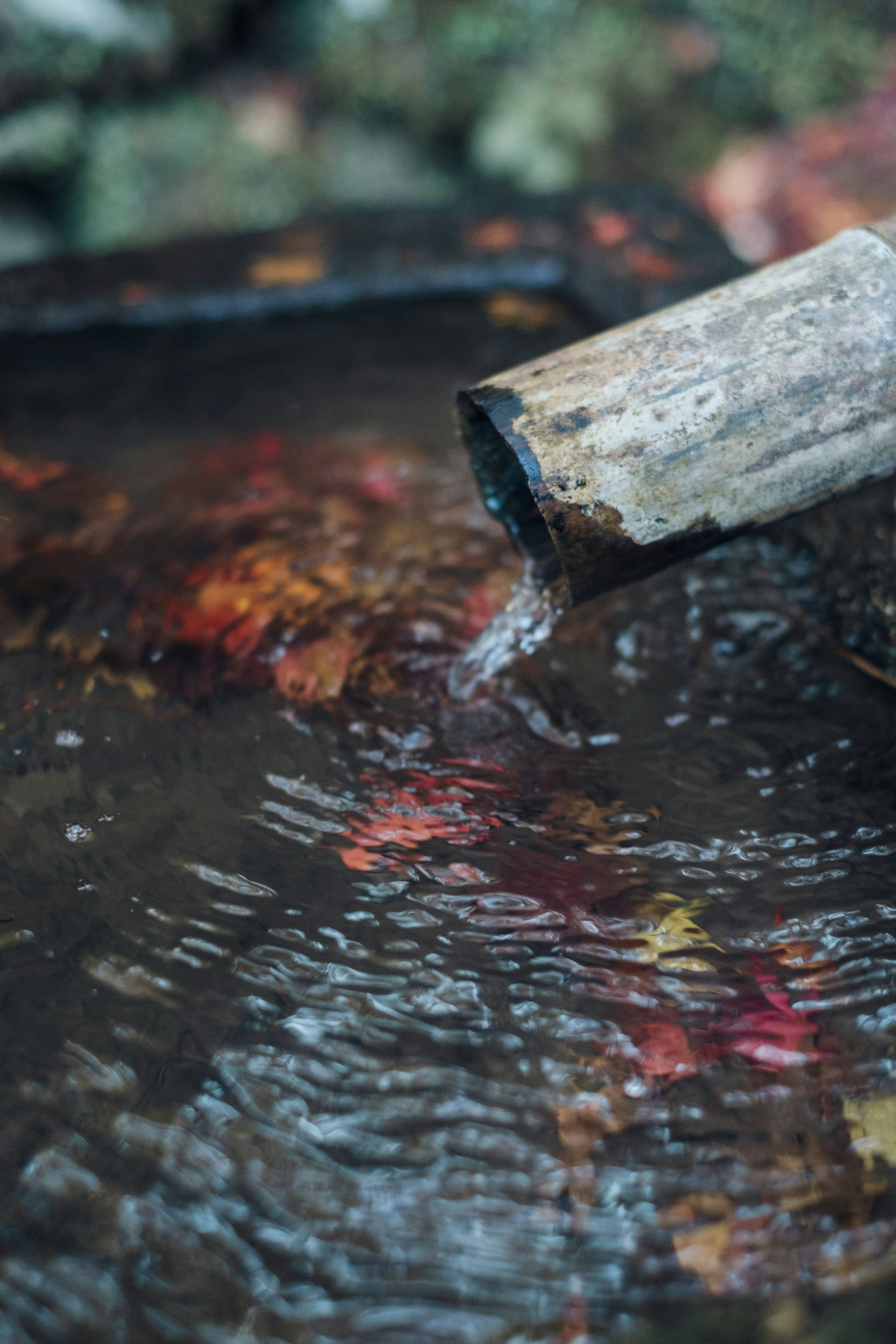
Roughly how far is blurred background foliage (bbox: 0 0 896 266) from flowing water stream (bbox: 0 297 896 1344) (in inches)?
150

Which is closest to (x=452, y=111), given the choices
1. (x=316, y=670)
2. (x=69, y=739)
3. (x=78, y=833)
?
(x=316, y=670)

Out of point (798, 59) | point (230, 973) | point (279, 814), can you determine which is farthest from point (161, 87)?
point (230, 973)

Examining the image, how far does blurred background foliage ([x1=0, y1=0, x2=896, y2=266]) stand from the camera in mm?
5426

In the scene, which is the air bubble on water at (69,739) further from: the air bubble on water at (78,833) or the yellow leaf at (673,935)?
the yellow leaf at (673,935)

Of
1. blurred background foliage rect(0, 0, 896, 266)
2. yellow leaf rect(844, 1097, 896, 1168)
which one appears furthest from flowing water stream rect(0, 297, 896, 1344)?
blurred background foliage rect(0, 0, 896, 266)

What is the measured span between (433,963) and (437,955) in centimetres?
2

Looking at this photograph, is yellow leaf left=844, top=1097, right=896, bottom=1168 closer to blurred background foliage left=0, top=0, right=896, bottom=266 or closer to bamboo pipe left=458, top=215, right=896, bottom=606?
bamboo pipe left=458, top=215, right=896, bottom=606

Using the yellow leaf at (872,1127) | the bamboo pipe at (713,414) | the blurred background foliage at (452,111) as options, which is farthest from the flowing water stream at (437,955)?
the blurred background foliage at (452,111)

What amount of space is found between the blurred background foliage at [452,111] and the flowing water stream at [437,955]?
12.5 feet

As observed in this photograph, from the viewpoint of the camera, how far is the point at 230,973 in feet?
5.36

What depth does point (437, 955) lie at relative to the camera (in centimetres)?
167

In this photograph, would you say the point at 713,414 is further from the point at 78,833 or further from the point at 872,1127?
the point at 78,833

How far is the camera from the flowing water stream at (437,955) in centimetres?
129

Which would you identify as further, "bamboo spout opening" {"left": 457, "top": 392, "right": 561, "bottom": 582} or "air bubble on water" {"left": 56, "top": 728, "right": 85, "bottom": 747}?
"bamboo spout opening" {"left": 457, "top": 392, "right": 561, "bottom": 582}
